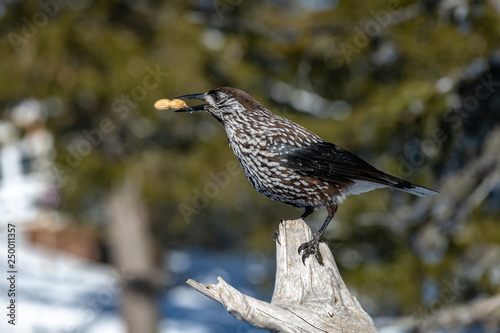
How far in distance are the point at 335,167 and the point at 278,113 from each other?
498 cm

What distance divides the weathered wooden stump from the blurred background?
2.15 meters

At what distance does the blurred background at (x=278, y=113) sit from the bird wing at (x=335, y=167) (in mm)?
1841

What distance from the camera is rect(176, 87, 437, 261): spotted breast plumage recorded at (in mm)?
3900

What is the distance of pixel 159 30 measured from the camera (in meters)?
9.86

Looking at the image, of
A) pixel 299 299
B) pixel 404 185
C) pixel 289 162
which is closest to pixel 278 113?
pixel 289 162

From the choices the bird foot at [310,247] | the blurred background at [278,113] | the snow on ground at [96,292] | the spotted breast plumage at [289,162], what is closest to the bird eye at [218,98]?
the spotted breast plumage at [289,162]

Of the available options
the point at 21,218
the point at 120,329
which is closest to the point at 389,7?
the point at 120,329

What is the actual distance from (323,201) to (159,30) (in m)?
6.56

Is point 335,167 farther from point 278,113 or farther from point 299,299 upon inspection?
point 278,113

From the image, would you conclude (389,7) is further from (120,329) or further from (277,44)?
(120,329)

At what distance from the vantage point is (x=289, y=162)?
3938 millimetres

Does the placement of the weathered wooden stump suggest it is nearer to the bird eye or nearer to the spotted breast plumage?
the spotted breast plumage

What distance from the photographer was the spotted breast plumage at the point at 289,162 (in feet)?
12.8

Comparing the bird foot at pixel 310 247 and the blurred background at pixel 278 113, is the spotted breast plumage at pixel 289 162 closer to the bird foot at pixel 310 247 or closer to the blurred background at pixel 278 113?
the bird foot at pixel 310 247
